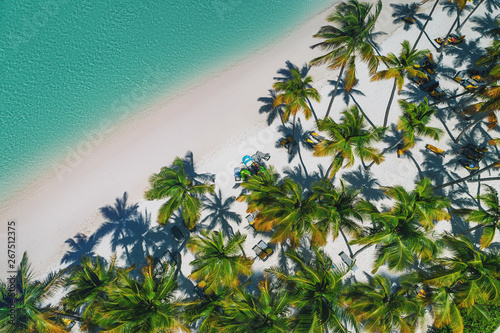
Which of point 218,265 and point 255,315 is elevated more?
point 218,265

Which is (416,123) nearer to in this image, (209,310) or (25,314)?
(209,310)

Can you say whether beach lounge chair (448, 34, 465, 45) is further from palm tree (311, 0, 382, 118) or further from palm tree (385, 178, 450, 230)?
palm tree (385, 178, 450, 230)

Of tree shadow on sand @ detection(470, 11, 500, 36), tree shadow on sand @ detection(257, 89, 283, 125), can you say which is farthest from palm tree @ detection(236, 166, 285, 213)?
tree shadow on sand @ detection(470, 11, 500, 36)

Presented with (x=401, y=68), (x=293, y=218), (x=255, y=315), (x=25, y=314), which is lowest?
(x=255, y=315)

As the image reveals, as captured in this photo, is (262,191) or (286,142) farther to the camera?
(286,142)

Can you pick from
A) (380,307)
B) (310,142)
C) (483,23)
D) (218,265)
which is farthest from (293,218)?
(483,23)

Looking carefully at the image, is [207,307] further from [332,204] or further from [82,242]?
[82,242]

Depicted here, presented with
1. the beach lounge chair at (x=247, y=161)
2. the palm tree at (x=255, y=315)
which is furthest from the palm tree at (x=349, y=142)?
the palm tree at (x=255, y=315)
